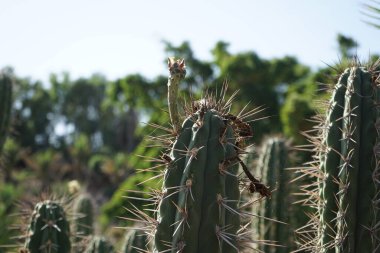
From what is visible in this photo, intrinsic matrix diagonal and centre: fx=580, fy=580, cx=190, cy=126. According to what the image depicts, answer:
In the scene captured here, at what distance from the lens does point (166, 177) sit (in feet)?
8.55

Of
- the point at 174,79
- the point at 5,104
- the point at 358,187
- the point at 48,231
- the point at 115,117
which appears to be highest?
the point at 115,117

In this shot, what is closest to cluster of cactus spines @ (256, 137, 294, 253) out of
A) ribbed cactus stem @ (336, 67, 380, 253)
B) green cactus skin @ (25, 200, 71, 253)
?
green cactus skin @ (25, 200, 71, 253)

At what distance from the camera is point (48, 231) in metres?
4.16

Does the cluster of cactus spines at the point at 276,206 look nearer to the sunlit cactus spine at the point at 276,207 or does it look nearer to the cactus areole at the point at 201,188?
the sunlit cactus spine at the point at 276,207

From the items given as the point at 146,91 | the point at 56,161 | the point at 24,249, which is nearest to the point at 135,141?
the point at 56,161

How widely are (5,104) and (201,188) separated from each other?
16.4ft

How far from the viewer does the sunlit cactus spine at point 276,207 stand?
5.40m

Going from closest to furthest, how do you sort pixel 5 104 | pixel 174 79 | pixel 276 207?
pixel 174 79
pixel 276 207
pixel 5 104

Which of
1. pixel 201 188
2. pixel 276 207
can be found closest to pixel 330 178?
pixel 201 188

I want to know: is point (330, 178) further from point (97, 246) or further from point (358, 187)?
point (97, 246)

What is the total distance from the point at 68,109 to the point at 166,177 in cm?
5586

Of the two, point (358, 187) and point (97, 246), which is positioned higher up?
point (358, 187)

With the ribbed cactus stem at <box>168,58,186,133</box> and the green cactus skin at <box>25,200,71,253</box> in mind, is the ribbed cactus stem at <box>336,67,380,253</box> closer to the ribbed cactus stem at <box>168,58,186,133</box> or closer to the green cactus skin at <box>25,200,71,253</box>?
the ribbed cactus stem at <box>168,58,186,133</box>

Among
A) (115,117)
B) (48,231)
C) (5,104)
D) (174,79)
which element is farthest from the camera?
(115,117)
